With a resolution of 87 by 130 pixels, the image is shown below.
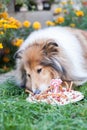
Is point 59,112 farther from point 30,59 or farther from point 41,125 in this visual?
point 30,59

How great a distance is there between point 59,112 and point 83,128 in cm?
54

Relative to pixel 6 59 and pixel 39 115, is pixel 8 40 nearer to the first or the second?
pixel 6 59

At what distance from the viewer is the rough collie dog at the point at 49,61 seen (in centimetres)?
417

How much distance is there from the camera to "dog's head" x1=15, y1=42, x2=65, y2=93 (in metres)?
4.13

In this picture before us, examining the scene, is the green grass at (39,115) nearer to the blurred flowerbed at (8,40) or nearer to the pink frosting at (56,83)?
the pink frosting at (56,83)

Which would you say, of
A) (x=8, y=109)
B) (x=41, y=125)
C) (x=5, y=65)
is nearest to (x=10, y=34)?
(x=5, y=65)

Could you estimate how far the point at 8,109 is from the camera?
11.6ft

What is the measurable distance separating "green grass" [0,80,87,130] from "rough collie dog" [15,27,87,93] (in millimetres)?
329

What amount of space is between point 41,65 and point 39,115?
2.95 feet

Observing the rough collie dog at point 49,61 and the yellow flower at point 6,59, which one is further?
the yellow flower at point 6,59

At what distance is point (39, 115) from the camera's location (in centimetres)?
342

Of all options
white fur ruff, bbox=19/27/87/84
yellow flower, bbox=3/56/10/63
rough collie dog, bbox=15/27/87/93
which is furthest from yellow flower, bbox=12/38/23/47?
rough collie dog, bbox=15/27/87/93

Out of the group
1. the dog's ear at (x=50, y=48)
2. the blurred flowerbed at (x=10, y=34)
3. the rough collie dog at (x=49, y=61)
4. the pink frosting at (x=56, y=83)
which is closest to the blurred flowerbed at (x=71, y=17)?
the blurred flowerbed at (x=10, y=34)

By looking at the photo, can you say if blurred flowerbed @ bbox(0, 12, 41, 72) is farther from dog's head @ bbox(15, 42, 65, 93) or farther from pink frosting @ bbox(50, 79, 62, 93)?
pink frosting @ bbox(50, 79, 62, 93)
